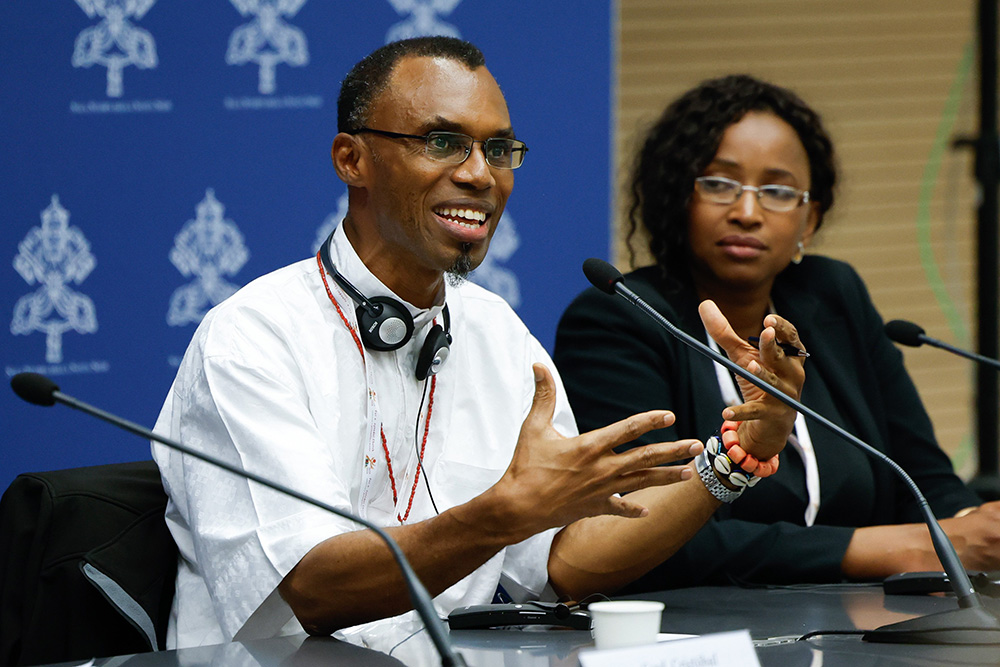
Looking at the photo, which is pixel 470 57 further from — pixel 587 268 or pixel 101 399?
pixel 101 399

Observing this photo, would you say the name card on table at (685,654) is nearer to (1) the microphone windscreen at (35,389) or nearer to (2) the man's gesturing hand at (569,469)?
(2) the man's gesturing hand at (569,469)

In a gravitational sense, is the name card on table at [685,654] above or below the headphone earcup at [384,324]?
below

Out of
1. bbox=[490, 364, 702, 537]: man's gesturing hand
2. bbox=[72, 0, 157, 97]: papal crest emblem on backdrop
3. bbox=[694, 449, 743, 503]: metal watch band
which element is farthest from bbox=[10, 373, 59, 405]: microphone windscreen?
bbox=[72, 0, 157, 97]: papal crest emblem on backdrop

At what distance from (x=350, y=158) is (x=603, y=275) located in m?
0.53

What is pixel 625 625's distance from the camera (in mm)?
1306

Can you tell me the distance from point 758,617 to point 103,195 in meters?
1.76

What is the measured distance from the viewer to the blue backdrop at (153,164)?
2.69 meters

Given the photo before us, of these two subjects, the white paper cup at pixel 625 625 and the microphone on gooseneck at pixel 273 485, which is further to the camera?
the white paper cup at pixel 625 625

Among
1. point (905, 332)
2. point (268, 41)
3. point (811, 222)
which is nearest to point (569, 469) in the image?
point (905, 332)

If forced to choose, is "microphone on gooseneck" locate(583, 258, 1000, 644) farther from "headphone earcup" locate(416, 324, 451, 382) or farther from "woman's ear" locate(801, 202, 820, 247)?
"woman's ear" locate(801, 202, 820, 247)

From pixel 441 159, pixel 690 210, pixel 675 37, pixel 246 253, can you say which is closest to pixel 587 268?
pixel 441 159

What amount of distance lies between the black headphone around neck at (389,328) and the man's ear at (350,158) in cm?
13

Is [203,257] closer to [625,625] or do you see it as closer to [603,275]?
[603,275]

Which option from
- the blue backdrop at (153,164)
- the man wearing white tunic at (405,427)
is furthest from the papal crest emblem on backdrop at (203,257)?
the man wearing white tunic at (405,427)
